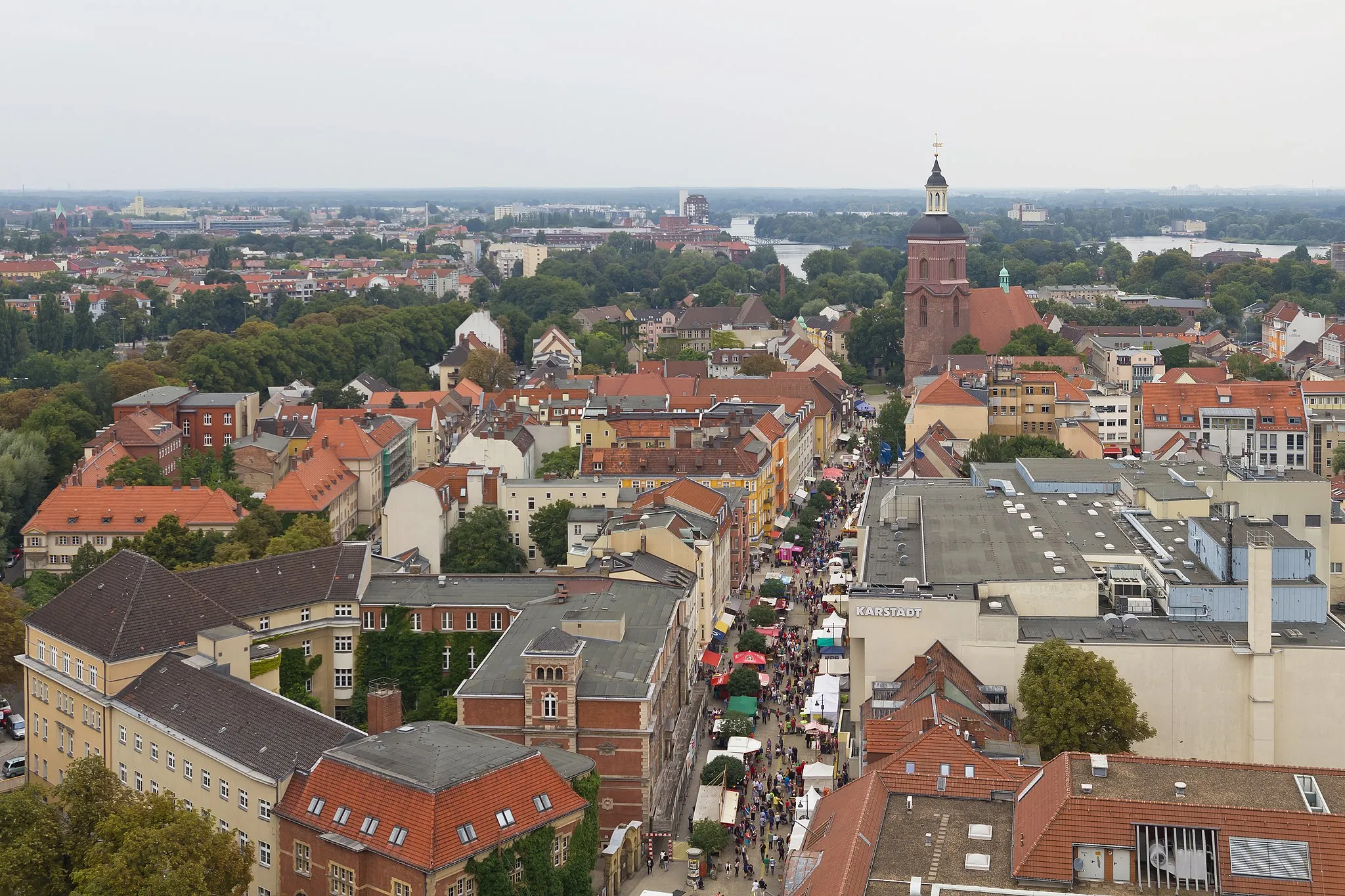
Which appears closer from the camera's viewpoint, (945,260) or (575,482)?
(575,482)

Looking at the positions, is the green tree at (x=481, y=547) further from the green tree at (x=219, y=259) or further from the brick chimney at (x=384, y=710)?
the green tree at (x=219, y=259)

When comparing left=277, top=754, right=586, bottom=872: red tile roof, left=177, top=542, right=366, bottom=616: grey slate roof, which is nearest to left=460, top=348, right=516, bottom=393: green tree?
left=177, top=542, right=366, bottom=616: grey slate roof

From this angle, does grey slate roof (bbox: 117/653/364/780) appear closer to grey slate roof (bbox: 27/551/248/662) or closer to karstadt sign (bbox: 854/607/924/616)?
grey slate roof (bbox: 27/551/248/662)

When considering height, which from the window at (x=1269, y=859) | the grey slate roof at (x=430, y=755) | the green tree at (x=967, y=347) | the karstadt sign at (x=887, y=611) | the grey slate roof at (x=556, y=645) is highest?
the green tree at (x=967, y=347)

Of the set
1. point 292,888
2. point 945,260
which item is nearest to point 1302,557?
point 292,888

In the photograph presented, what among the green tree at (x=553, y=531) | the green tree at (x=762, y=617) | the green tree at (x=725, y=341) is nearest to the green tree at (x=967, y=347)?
the green tree at (x=725, y=341)

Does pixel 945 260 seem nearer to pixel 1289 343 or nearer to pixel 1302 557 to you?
pixel 1289 343

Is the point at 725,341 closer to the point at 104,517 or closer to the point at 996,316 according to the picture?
the point at 996,316
